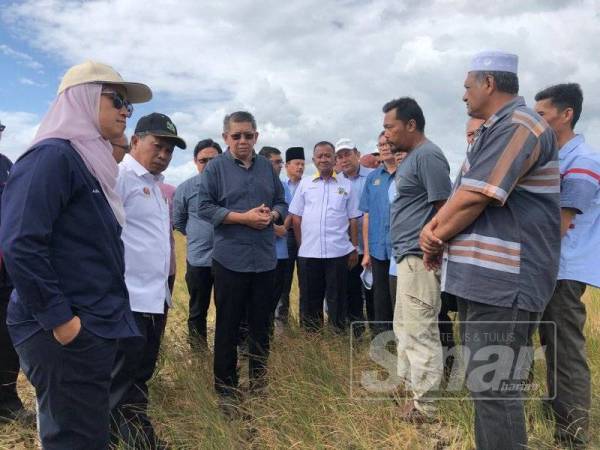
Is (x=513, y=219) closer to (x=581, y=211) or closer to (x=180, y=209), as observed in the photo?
(x=581, y=211)

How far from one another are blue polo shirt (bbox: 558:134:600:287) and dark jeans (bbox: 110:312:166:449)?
2454 millimetres

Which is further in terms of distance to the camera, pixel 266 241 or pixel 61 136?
pixel 266 241

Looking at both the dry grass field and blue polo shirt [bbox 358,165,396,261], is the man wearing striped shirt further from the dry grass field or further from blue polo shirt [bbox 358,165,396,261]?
blue polo shirt [bbox 358,165,396,261]

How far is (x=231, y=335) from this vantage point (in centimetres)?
380

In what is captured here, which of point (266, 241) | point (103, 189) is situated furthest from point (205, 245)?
point (103, 189)

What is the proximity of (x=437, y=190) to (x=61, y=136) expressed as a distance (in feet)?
7.24

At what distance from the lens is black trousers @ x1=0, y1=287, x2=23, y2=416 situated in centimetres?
364

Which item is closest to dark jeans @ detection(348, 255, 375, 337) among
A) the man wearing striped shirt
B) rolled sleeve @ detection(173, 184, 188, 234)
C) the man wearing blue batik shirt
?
rolled sleeve @ detection(173, 184, 188, 234)

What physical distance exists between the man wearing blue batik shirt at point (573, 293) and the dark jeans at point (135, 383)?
2384mm

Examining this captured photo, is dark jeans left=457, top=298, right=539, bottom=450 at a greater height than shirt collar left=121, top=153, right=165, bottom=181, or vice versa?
shirt collar left=121, top=153, right=165, bottom=181

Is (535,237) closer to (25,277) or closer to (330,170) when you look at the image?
(25,277)

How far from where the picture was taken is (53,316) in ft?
5.61

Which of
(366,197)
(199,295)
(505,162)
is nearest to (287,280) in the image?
(199,295)

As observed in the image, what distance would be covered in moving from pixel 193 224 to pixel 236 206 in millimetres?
1579
